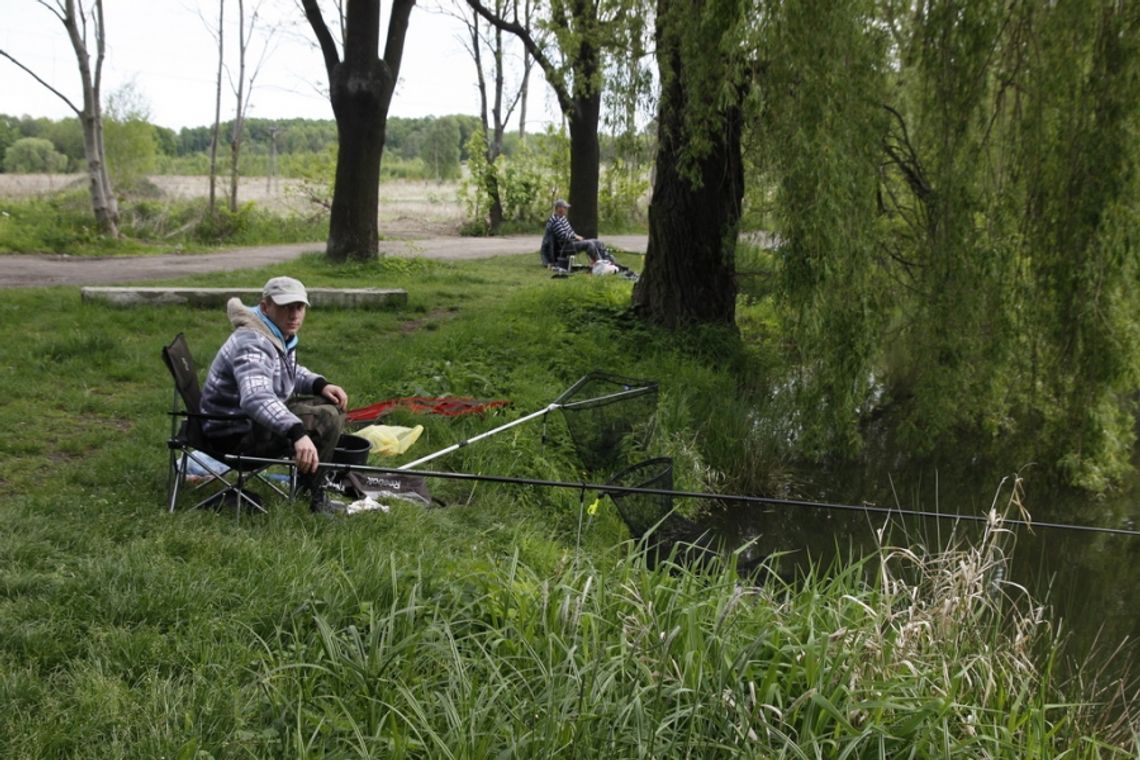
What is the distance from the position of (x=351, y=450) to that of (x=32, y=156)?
134ft

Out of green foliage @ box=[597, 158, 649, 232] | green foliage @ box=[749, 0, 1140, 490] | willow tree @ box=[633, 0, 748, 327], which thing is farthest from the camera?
green foliage @ box=[597, 158, 649, 232]

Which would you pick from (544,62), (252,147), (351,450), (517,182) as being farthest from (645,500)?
(252,147)

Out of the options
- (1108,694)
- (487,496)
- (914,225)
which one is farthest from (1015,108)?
(487,496)

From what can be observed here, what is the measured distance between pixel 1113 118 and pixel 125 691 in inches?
250

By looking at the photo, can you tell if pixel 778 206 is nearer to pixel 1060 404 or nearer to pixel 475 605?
pixel 1060 404

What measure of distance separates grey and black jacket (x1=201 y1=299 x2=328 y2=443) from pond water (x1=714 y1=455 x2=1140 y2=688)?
3154 mm

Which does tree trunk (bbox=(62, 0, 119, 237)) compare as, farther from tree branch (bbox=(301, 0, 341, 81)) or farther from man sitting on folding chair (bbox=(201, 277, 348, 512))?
man sitting on folding chair (bbox=(201, 277, 348, 512))

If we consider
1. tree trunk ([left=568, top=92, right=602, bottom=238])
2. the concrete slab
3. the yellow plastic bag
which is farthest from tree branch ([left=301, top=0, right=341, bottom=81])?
the yellow plastic bag

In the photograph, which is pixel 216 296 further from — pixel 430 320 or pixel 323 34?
pixel 323 34

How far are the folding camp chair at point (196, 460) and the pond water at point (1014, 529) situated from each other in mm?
3153

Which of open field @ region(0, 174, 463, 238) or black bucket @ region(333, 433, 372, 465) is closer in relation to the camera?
black bucket @ region(333, 433, 372, 465)

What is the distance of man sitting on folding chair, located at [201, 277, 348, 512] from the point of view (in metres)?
4.96

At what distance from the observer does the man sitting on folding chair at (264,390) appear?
16.3ft

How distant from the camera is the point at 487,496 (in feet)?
20.8
